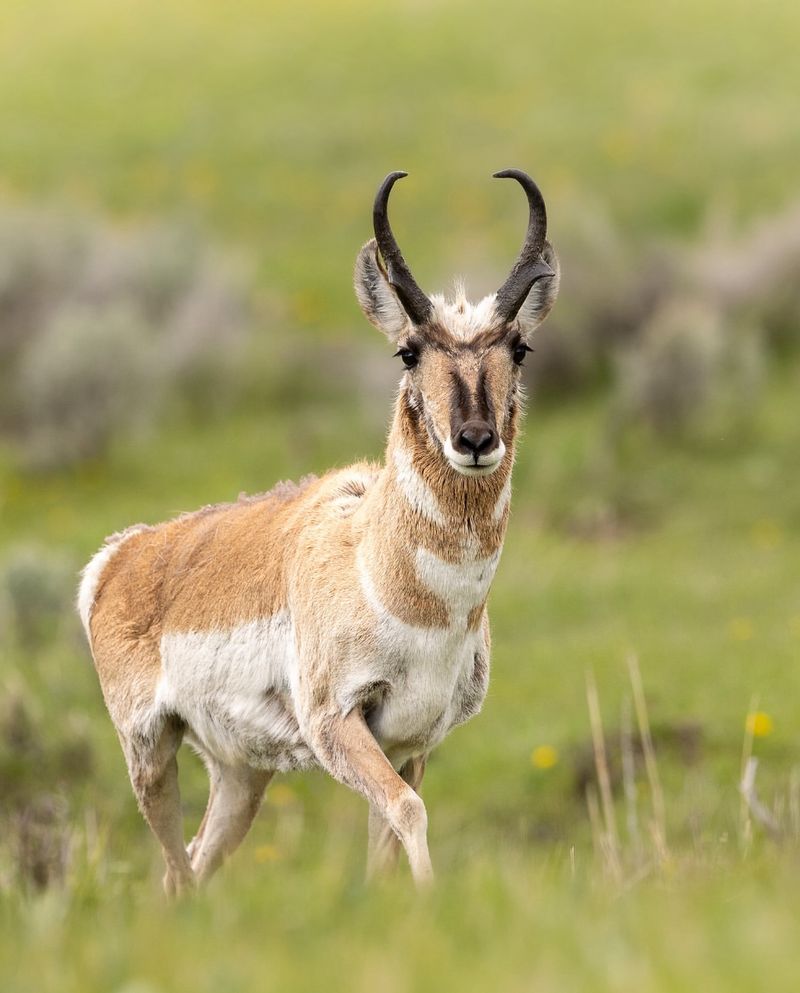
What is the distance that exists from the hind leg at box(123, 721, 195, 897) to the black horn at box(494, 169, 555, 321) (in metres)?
2.41

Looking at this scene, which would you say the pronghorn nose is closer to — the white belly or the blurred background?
the white belly

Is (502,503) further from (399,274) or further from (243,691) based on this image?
(243,691)

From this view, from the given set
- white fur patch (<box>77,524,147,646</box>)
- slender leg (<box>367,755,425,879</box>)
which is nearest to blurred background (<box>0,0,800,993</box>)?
slender leg (<box>367,755,425,879</box>)

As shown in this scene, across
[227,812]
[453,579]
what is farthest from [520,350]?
[227,812]

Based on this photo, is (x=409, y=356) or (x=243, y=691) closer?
(x=409, y=356)

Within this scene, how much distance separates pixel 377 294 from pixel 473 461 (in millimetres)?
1097

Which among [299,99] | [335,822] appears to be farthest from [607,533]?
[299,99]

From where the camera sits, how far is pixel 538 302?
22.0ft

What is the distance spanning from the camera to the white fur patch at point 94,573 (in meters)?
7.94

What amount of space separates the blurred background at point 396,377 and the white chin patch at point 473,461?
1327mm

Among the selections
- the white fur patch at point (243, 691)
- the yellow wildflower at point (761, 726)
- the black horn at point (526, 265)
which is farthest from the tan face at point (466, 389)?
the yellow wildflower at point (761, 726)

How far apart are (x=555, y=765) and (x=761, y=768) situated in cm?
145

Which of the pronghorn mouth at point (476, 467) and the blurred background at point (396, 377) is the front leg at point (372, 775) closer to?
the blurred background at point (396, 377)

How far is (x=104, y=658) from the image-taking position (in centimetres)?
763
